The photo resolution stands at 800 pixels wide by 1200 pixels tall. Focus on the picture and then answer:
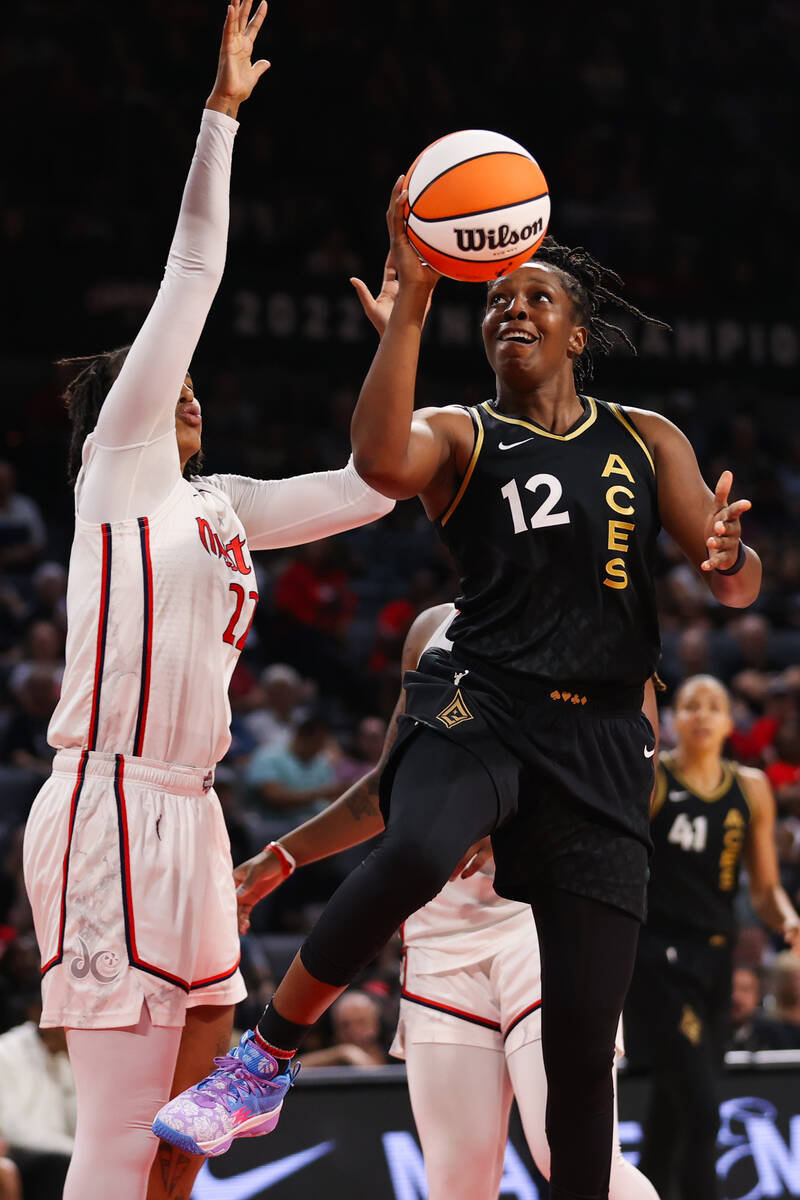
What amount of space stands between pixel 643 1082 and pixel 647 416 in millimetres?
3326

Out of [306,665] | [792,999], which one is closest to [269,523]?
[792,999]

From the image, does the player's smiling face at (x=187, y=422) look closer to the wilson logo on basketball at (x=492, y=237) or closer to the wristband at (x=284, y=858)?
the wilson logo on basketball at (x=492, y=237)

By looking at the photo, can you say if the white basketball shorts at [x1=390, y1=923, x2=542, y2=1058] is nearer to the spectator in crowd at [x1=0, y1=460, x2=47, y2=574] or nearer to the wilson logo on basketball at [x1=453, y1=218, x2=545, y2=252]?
the wilson logo on basketball at [x1=453, y1=218, x2=545, y2=252]

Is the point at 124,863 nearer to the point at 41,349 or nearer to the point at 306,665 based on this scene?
the point at 306,665

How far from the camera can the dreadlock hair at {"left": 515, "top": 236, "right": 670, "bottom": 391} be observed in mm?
3385

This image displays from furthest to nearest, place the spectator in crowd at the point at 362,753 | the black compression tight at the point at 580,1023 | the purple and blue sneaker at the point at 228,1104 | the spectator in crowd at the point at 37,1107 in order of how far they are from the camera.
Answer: the spectator in crowd at the point at 362,753, the spectator in crowd at the point at 37,1107, the black compression tight at the point at 580,1023, the purple and blue sneaker at the point at 228,1104

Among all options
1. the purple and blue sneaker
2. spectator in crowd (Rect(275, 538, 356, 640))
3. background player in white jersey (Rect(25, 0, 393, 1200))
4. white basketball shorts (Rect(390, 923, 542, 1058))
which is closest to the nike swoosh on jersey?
white basketball shorts (Rect(390, 923, 542, 1058))

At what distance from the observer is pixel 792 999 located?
7.41 meters

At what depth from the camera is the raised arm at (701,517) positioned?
2.98 meters

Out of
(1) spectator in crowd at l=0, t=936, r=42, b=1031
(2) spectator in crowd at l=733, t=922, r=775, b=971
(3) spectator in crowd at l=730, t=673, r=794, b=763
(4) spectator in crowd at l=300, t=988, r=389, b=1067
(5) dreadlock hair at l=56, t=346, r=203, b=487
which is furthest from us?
(3) spectator in crowd at l=730, t=673, r=794, b=763

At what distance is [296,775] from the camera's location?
29.6 feet

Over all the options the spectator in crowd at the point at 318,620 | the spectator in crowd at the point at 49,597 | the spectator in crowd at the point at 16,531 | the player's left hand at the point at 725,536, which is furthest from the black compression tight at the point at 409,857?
the spectator in crowd at the point at 16,531

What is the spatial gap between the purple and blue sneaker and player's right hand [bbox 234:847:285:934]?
62cm

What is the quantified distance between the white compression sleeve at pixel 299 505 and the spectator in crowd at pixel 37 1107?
9.24 ft
